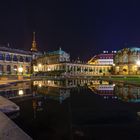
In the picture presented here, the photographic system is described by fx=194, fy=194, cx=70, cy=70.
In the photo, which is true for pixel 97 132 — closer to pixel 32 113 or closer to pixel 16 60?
pixel 32 113

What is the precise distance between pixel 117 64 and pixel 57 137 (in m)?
97.5

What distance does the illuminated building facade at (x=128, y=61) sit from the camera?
93.4m

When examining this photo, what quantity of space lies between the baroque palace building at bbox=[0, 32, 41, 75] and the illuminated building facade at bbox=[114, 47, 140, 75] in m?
49.6

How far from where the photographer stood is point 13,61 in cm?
10331

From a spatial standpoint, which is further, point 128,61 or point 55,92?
point 128,61

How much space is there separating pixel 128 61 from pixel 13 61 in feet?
195

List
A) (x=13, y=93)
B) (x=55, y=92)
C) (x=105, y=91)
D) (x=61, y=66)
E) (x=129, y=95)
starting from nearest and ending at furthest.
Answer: (x=129, y=95), (x=13, y=93), (x=55, y=92), (x=105, y=91), (x=61, y=66)

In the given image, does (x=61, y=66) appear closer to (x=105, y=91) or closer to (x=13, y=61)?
(x=13, y=61)

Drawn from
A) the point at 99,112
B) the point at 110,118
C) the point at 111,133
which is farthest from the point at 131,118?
the point at 111,133

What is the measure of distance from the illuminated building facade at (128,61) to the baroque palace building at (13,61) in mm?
49593

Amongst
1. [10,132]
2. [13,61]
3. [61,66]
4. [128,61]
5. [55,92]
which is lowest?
[55,92]

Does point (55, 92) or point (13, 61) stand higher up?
point (13, 61)

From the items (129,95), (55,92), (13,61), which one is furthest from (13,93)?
(13,61)

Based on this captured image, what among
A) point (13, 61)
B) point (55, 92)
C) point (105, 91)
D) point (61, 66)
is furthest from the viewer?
point (61, 66)
